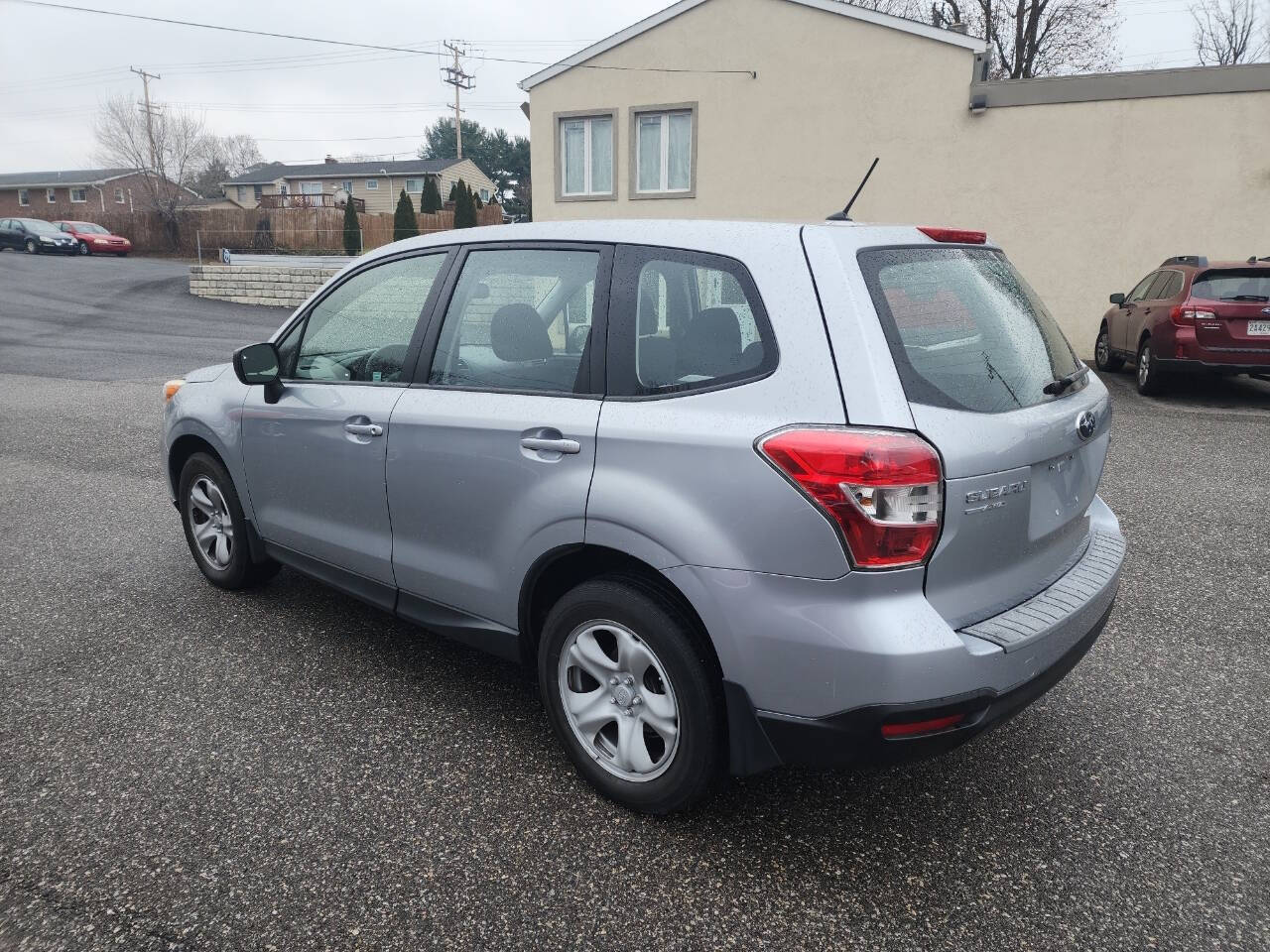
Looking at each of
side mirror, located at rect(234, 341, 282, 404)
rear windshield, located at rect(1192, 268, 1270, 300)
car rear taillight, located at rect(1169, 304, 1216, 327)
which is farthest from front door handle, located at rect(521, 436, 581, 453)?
rear windshield, located at rect(1192, 268, 1270, 300)

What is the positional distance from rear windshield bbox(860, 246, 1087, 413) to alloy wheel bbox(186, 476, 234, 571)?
10.6ft

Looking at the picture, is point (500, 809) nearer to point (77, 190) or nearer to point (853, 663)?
point (853, 663)

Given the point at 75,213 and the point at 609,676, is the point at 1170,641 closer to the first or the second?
the point at 609,676

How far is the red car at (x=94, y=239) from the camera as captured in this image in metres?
38.0

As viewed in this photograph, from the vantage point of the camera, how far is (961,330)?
8.38 ft

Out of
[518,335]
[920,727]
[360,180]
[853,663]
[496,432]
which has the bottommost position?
[920,727]

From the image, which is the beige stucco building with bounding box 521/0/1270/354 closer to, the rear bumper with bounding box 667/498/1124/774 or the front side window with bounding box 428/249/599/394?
the front side window with bounding box 428/249/599/394

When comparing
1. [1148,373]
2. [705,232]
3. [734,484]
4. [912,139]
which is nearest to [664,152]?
[912,139]

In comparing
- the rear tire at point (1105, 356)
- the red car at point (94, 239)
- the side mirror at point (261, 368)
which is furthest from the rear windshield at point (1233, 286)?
the red car at point (94, 239)

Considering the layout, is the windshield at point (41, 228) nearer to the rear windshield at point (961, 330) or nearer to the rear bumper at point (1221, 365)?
the rear bumper at point (1221, 365)

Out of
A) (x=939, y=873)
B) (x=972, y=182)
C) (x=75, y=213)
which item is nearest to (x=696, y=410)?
(x=939, y=873)

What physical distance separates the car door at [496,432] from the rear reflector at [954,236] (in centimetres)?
99

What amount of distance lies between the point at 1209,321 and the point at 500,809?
34.2 feet

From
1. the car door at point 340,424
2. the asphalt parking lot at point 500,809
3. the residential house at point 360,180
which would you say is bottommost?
the asphalt parking lot at point 500,809
